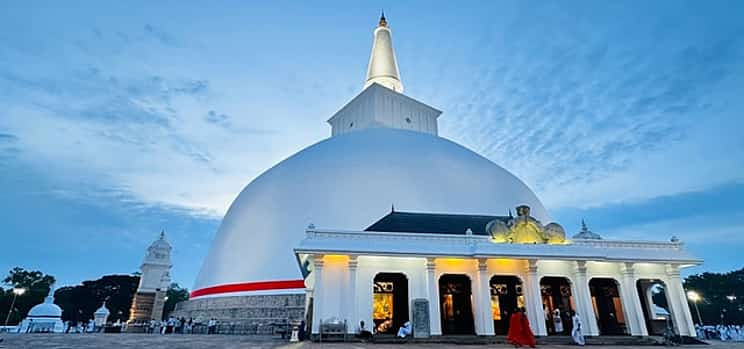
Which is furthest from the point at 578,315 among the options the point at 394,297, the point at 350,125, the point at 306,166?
the point at 350,125

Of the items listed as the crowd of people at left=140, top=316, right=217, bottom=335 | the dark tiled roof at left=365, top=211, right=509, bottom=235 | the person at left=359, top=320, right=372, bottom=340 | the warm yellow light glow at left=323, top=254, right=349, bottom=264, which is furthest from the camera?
the crowd of people at left=140, top=316, right=217, bottom=335

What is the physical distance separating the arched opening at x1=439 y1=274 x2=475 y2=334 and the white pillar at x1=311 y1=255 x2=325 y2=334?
15.9 ft

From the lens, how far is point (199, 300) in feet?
79.7

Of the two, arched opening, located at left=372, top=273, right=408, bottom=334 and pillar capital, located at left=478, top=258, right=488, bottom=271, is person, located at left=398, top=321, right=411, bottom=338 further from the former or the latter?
pillar capital, located at left=478, top=258, right=488, bottom=271

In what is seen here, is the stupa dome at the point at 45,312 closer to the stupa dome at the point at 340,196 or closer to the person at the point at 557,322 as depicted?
the stupa dome at the point at 340,196

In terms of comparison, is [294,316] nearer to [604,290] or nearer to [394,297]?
[394,297]

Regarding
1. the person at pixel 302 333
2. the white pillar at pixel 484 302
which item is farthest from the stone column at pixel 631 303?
the person at pixel 302 333

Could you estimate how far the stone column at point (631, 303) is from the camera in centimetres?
1535

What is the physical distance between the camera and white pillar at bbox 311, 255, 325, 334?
14148 millimetres

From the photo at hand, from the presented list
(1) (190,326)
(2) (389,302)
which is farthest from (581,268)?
(1) (190,326)

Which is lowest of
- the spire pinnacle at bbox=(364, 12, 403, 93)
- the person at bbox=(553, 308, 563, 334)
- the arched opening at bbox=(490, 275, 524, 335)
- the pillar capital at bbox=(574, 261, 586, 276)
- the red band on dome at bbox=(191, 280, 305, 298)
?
the person at bbox=(553, 308, 563, 334)

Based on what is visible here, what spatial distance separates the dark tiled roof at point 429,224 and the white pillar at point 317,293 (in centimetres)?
352

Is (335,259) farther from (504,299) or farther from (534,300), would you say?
(534,300)

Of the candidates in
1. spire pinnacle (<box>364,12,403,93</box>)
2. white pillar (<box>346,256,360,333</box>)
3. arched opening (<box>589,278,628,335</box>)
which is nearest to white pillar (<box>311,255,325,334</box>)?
white pillar (<box>346,256,360,333</box>)
